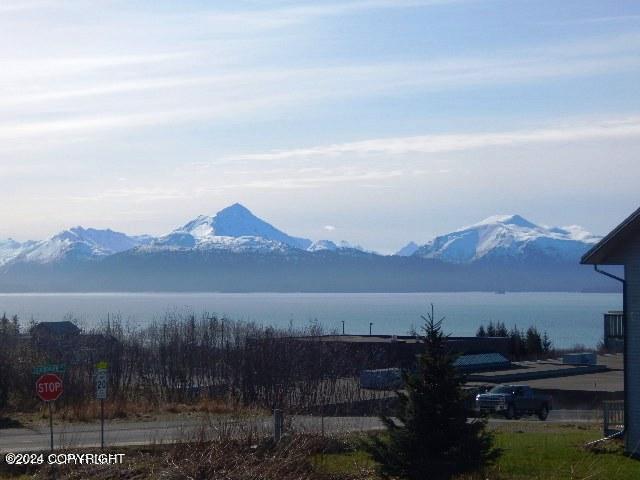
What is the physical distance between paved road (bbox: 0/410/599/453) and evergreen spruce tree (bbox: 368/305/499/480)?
4.00 meters

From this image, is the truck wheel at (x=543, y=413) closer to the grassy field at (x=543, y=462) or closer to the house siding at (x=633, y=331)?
the grassy field at (x=543, y=462)

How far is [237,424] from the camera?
22969 millimetres

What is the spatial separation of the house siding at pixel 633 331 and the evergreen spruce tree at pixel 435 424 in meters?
8.57

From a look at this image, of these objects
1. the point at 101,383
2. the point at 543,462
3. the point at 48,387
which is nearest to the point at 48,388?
the point at 48,387

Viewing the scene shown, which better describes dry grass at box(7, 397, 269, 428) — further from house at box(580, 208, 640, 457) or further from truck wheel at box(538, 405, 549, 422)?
truck wheel at box(538, 405, 549, 422)

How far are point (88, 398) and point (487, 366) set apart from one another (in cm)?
3762

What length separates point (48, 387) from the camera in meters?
23.8

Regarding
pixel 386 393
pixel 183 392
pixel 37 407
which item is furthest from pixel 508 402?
pixel 37 407

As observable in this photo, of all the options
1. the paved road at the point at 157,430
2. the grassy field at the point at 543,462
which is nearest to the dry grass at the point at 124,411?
the paved road at the point at 157,430

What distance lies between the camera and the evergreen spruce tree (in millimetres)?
19359

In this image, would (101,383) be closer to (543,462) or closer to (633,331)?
(543,462)

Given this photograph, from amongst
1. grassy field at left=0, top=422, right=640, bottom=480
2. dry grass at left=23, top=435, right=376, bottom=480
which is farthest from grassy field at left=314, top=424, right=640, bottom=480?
dry grass at left=23, top=435, right=376, bottom=480

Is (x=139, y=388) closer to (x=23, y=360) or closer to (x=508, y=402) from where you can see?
(x=23, y=360)

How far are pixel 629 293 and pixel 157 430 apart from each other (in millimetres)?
13702
